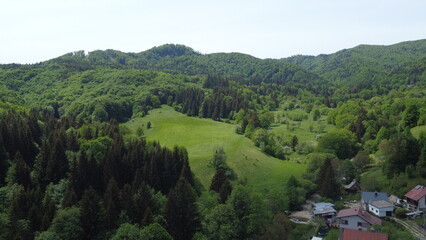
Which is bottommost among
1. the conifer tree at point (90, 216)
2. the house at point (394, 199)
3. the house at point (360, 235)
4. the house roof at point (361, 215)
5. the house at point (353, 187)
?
the house at point (353, 187)

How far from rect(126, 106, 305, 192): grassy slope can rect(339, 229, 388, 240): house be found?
2438 cm

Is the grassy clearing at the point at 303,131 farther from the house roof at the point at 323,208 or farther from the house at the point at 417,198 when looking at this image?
the house at the point at 417,198

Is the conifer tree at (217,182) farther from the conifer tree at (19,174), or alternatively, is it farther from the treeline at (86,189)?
the conifer tree at (19,174)

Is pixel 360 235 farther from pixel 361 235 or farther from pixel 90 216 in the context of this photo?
pixel 90 216

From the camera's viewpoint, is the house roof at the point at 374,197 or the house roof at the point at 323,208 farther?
A: the house roof at the point at 374,197

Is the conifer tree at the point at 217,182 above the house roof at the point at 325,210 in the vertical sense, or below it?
above

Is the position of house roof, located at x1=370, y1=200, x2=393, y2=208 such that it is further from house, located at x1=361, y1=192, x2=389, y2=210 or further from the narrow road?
the narrow road

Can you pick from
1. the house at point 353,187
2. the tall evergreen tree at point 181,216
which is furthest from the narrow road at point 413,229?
the tall evergreen tree at point 181,216

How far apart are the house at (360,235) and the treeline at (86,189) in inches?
956

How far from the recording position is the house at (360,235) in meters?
50.7

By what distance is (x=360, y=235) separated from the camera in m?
52.1

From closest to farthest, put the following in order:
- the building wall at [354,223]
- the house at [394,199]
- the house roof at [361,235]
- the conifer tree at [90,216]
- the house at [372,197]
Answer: the house roof at [361,235]
the conifer tree at [90,216]
the building wall at [354,223]
the house at [372,197]
the house at [394,199]

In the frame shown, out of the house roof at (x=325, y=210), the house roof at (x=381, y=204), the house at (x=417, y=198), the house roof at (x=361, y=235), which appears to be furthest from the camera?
the house roof at (x=325, y=210)

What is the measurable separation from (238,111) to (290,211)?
11645cm
